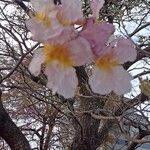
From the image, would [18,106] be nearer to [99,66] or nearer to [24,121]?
[24,121]

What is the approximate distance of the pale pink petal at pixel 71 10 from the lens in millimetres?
578

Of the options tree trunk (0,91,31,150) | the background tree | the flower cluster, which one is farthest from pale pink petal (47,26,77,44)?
tree trunk (0,91,31,150)

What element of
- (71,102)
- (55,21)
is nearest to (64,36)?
(55,21)

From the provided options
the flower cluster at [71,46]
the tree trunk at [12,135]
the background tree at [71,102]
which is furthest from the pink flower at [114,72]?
the tree trunk at [12,135]

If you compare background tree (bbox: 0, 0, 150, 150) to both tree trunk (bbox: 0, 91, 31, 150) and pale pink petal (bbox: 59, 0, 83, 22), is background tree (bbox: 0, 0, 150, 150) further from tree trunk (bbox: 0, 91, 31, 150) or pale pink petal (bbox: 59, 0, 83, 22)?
pale pink petal (bbox: 59, 0, 83, 22)

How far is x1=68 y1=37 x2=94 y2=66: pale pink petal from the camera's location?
22.8 inches

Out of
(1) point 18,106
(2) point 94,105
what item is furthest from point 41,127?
(2) point 94,105

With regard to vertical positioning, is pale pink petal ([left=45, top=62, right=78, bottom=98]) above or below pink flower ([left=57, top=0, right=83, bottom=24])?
below

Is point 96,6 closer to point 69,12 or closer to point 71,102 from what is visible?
point 69,12

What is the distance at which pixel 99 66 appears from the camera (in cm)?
63

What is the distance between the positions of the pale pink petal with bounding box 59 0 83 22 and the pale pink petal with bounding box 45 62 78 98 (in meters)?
0.07

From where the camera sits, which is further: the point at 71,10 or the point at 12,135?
the point at 12,135

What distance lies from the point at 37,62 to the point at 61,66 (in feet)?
0.11

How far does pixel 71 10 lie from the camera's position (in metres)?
0.58
